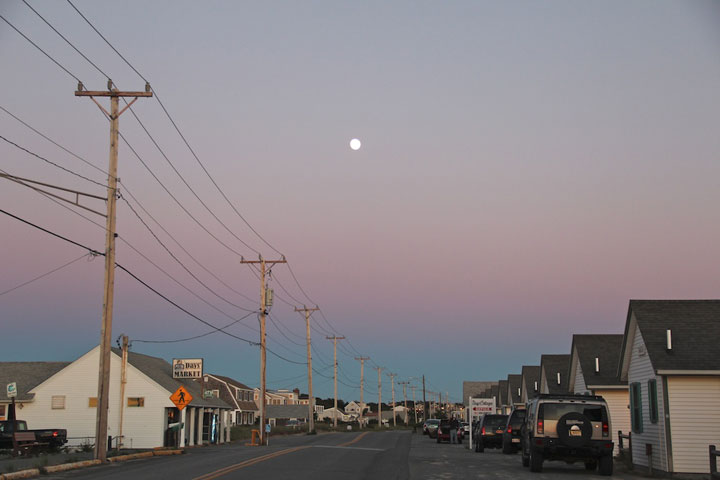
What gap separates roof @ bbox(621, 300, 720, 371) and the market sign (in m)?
36.1

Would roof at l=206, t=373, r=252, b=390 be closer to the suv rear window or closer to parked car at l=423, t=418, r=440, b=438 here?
parked car at l=423, t=418, r=440, b=438

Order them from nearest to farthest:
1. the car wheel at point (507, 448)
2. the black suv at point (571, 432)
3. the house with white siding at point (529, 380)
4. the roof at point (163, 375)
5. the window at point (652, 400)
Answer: the black suv at point (571, 432), the window at point (652, 400), the car wheel at point (507, 448), the roof at point (163, 375), the house with white siding at point (529, 380)

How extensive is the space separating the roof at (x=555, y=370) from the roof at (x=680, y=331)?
73.6ft

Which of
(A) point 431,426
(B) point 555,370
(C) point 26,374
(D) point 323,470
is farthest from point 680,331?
(A) point 431,426

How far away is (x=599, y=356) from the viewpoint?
41.1 metres

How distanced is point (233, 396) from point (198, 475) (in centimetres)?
9611

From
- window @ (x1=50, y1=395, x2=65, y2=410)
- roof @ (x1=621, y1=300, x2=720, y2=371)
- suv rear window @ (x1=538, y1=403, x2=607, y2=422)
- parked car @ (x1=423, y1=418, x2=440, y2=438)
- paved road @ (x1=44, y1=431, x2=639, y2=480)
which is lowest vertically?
parked car @ (x1=423, y1=418, x2=440, y2=438)

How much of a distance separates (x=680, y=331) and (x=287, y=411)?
12250cm

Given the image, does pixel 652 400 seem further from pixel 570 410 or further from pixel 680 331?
pixel 570 410

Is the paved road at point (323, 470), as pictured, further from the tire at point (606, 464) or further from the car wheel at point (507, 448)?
the car wheel at point (507, 448)

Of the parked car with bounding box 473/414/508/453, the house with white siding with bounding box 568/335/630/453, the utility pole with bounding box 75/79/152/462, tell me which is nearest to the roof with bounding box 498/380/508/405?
the house with white siding with bounding box 568/335/630/453

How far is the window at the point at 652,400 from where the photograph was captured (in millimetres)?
25453

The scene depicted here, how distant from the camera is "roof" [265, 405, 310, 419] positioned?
141000 millimetres

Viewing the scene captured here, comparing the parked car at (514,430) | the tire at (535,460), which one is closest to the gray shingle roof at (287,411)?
the parked car at (514,430)
